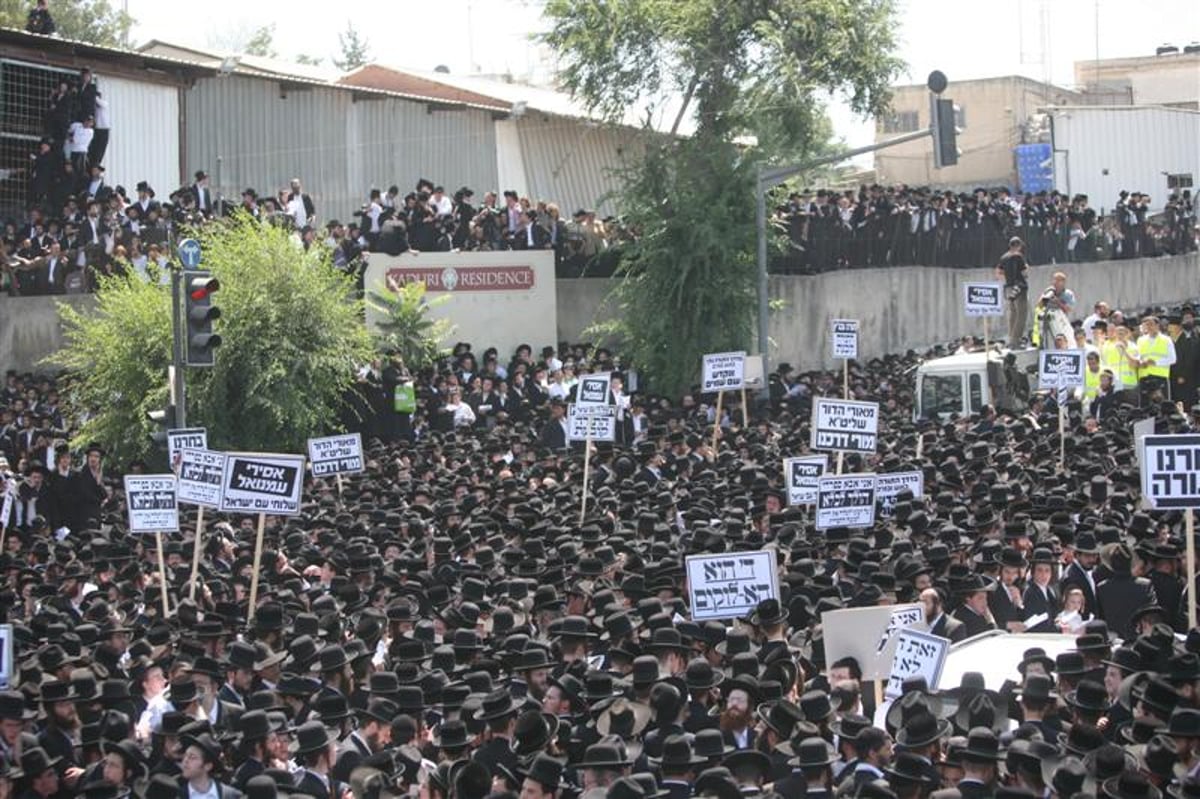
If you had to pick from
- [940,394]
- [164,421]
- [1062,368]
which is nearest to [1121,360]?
[940,394]

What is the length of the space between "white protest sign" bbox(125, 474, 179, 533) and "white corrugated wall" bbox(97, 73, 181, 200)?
55.2ft

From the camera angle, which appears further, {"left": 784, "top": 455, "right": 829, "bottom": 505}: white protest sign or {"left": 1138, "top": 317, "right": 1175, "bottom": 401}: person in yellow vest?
{"left": 1138, "top": 317, "right": 1175, "bottom": 401}: person in yellow vest

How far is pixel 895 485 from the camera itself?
66.2 ft

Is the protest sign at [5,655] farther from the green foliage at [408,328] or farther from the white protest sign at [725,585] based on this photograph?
the green foliage at [408,328]

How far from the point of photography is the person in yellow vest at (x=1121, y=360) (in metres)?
27.7

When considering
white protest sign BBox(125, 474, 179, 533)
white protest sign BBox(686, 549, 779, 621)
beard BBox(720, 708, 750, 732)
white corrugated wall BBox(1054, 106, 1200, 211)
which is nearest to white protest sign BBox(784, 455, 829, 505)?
white protest sign BBox(686, 549, 779, 621)

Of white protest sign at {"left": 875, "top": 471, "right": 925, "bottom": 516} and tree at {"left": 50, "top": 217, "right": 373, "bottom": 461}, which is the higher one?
tree at {"left": 50, "top": 217, "right": 373, "bottom": 461}

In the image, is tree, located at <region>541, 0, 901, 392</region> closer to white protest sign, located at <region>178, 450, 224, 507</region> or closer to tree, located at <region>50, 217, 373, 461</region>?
tree, located at <region>50, 217, 373, 461</region>

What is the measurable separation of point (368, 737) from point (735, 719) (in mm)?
2113

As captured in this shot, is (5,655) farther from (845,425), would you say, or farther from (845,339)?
(845,339)

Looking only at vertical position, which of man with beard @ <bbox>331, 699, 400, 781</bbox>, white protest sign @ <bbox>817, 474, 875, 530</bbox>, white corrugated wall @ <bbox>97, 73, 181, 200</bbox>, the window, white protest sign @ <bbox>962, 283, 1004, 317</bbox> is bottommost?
man with beard @ <bbox>331, 699, 400, 781</bbox>

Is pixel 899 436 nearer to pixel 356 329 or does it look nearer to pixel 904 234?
pixel 356 329

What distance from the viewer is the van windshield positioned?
28.0 meters

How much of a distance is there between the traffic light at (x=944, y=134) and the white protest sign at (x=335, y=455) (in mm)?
9384
